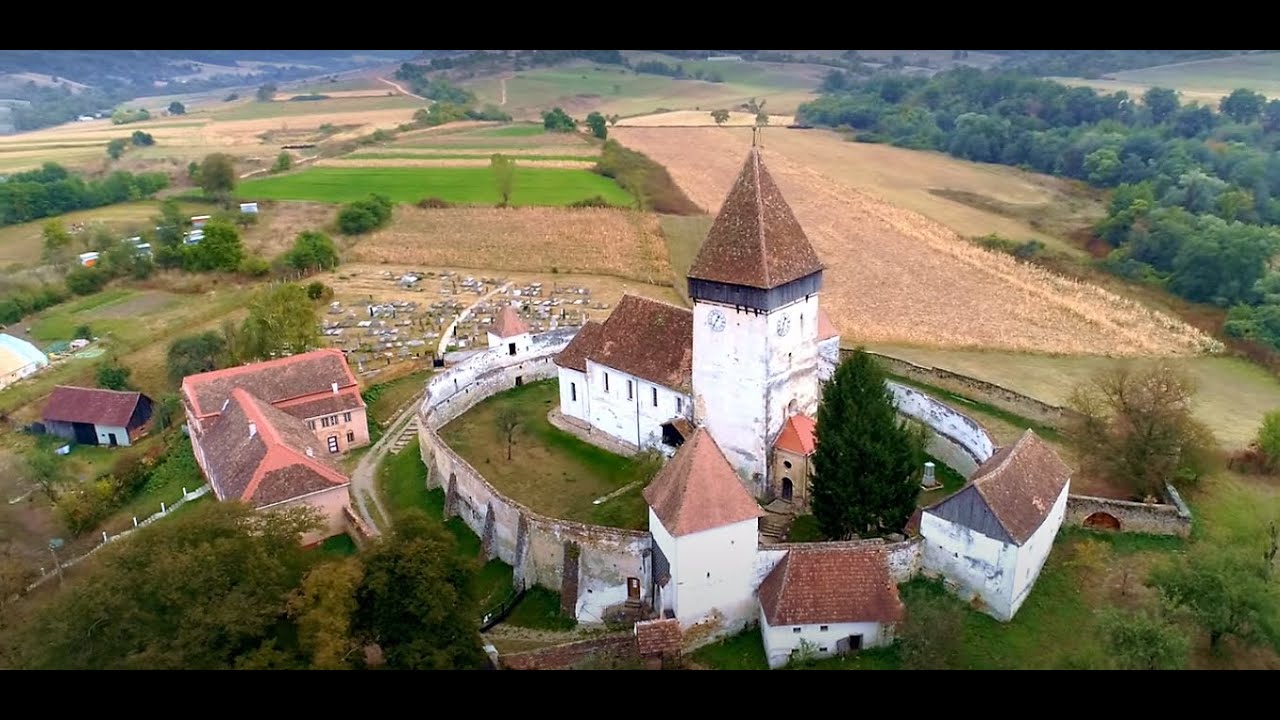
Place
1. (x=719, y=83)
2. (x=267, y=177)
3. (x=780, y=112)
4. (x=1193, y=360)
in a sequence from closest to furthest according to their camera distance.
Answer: (x=1193, y=360) < (x=267, y=177) < (x=780, y=112) < (x=719, y=83)

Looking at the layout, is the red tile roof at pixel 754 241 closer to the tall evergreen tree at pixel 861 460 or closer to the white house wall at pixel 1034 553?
the tall evergreen tree at pixel 861 460

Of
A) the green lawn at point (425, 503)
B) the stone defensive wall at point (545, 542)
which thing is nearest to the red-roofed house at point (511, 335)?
the stone defensive wall at point (545, 542)

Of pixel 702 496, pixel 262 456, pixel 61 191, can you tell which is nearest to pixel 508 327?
pixel 262 456

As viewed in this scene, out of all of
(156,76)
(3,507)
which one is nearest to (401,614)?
(3,507)

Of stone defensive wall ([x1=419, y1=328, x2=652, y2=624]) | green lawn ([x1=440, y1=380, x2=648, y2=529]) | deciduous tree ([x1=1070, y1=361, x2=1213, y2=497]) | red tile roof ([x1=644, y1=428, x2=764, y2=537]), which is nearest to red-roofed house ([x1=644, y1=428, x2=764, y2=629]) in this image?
red tile roof ([x1=644, y1=428, x2=764, y2=537])

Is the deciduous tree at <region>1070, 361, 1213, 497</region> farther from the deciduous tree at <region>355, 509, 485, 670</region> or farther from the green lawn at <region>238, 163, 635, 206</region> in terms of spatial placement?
the green lawn at <region>238, 163, 635, 206</region>

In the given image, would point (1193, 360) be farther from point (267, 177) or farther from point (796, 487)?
point (267, 177)

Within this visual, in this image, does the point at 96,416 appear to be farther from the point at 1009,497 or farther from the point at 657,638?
the point at 1009,497

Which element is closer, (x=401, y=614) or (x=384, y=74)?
(x=401, y=614)
